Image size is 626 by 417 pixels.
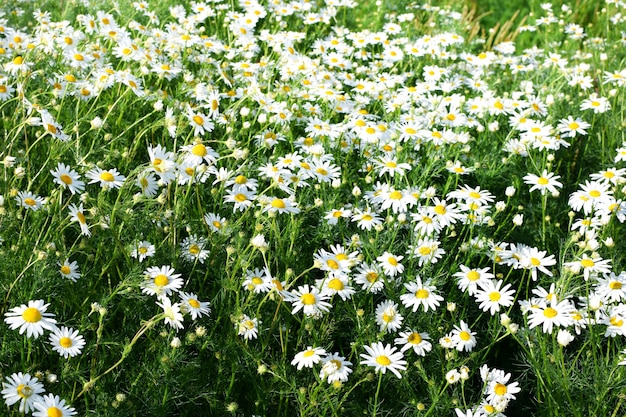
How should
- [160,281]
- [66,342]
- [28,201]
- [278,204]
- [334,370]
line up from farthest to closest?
[278,204]
[28,201]
[160,281]
[66,342]
[334,370]

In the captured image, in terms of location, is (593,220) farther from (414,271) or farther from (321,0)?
(321,0)

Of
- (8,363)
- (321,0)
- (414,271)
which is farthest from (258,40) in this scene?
(8,363)

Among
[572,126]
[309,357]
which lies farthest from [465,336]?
[572,126]

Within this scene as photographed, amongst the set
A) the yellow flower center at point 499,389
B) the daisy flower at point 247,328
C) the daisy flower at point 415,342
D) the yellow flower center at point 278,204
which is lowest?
the yellow flower center at point 499,389

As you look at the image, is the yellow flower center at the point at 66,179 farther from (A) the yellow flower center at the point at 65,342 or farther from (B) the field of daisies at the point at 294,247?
(A) the yellow flower center at the point at 65,342

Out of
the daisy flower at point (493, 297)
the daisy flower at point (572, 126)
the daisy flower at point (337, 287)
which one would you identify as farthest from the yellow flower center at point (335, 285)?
the daisy flower at point (572, 126)

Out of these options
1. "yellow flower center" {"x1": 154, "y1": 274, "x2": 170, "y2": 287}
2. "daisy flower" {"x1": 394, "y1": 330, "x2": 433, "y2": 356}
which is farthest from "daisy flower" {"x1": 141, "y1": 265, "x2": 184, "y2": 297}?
"daisy flower" {"x1": 394, "y1": 330, "x2": 433, "y2": 356}

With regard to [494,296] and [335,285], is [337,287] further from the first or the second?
[494,296]
